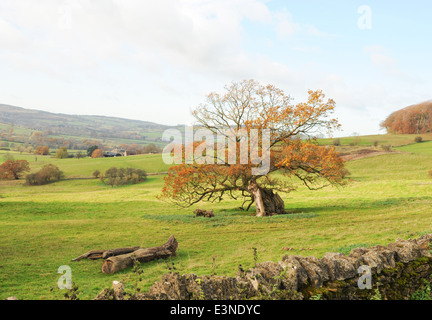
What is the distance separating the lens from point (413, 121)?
113062 millimetres

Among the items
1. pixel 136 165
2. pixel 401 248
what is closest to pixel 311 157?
pixel 401 248

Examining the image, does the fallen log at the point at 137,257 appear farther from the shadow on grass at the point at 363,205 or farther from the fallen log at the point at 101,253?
the shadow on grass at the point at 363,205

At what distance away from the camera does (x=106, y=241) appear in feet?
62.5

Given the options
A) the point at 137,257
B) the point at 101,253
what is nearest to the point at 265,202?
the point at 101,253

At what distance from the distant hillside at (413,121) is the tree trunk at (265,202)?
10724cm

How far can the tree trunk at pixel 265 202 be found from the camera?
26250 mm

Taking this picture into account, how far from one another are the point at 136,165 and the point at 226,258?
228ft

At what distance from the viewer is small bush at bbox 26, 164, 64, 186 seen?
2525 inches

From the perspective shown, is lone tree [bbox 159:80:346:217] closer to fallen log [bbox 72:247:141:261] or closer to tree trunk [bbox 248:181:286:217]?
tree trunk [bbox 248:181:286:217]

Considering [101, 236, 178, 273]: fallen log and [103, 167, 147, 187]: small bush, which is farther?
[103, 167, 147, 187]: small bush

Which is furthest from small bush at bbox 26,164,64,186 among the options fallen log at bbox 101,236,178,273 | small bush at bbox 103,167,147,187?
fallen log at bbox 101,236,178,273

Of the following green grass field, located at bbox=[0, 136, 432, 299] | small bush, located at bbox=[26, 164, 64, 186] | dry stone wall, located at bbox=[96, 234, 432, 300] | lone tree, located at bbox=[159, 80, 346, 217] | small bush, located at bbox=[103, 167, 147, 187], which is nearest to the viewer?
dry stone wall, located at bbox=[96, 234, 432, 300]

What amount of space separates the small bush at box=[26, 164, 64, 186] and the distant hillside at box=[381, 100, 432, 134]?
114 m

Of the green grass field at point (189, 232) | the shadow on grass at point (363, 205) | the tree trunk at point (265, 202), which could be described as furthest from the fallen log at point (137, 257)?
the shadow on grass at point (363, 205)
